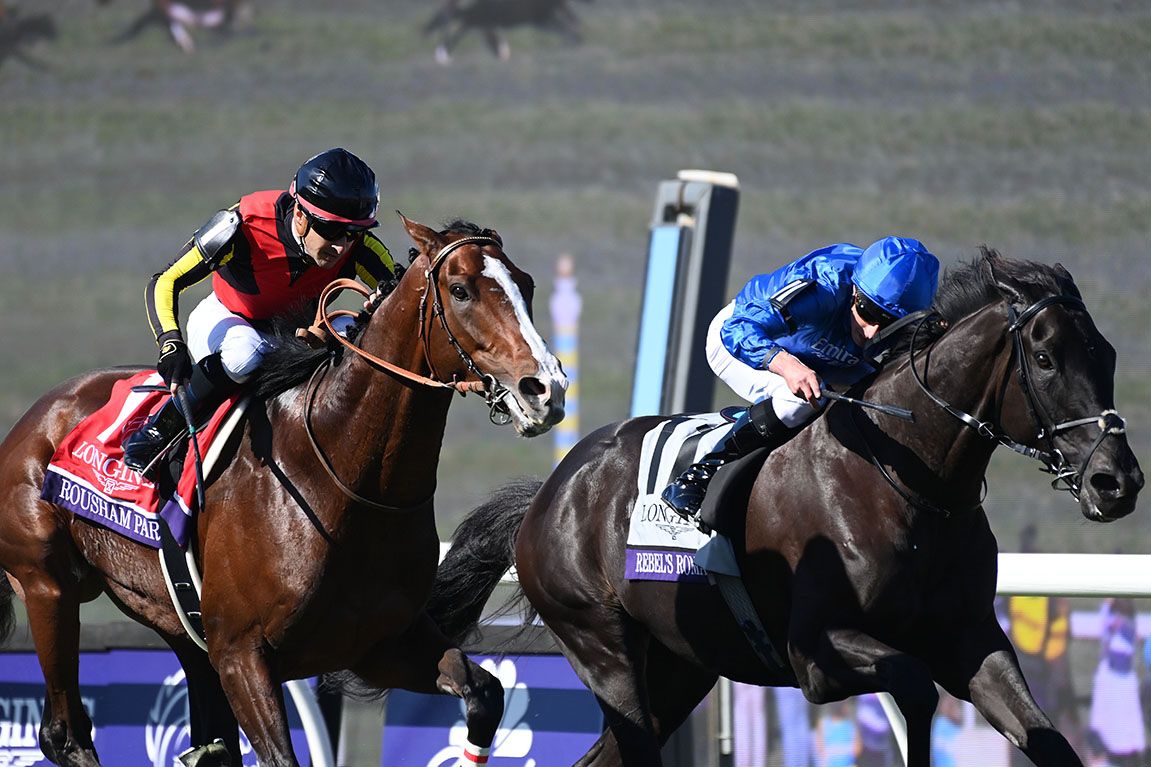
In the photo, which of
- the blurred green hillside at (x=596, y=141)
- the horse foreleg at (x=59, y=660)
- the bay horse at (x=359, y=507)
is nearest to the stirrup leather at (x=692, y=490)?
the bay horse at (x=359, y=507)

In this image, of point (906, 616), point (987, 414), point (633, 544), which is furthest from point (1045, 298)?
point (633, 544)

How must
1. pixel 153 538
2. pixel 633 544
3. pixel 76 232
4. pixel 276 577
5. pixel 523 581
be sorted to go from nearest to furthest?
1. pixel 276 577
2. pixel 153 538
3. pixel 633 544
4. pixel 523 581
5. pixel 76 232

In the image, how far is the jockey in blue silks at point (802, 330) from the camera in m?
3.82

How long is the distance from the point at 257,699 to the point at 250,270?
1.18 meters

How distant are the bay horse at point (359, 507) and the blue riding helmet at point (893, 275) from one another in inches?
41.4

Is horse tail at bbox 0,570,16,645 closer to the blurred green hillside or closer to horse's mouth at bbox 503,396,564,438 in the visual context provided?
Answer: horse's mouth at bbox 503,396,564,438

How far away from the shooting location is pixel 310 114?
18.2 m

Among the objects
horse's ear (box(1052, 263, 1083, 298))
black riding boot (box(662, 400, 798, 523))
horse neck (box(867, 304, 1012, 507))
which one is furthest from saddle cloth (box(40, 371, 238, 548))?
horse's ear (box(1052, 263, 1083, 298))

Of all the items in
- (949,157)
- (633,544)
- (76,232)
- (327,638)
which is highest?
(949,157)

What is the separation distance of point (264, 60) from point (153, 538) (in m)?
15.9

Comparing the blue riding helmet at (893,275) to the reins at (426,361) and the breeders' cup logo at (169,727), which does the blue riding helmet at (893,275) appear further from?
the breeders' cup logo at (169,727)

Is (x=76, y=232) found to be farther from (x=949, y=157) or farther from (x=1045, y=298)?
(x=1045, y=298)

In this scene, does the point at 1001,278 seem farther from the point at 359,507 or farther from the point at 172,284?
the point at 172,284

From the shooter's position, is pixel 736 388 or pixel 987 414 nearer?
pixel 987 414
